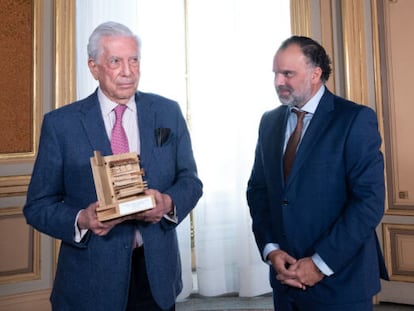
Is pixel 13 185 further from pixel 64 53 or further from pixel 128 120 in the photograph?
pixel 128 120

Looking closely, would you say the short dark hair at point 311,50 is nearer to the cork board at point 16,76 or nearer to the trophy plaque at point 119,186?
the trophy plaque at point 119,186

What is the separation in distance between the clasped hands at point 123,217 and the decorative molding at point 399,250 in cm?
229

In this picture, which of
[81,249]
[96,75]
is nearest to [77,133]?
[96,75]

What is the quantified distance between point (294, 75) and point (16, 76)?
2.02 meters

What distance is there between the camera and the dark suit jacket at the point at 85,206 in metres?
1.17

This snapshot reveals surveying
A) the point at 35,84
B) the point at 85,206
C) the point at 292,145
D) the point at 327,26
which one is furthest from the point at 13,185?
the point at 327,26

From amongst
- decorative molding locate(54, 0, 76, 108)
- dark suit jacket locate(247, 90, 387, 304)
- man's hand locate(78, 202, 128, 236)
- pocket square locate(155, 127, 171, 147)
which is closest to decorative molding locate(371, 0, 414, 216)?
dark suit jacket locate(247, 90, 387, 304)

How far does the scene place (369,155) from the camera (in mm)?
1276

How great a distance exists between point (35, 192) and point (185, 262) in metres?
2.04

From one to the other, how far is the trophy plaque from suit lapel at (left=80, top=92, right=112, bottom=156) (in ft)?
0.37

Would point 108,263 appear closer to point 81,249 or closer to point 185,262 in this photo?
point 81,249

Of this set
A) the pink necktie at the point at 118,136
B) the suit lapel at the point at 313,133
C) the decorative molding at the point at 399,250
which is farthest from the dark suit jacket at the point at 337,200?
the decorative molding at the point at 399,250

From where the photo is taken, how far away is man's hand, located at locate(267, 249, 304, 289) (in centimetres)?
129

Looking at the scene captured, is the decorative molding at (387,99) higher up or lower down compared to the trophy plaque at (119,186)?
higher up
